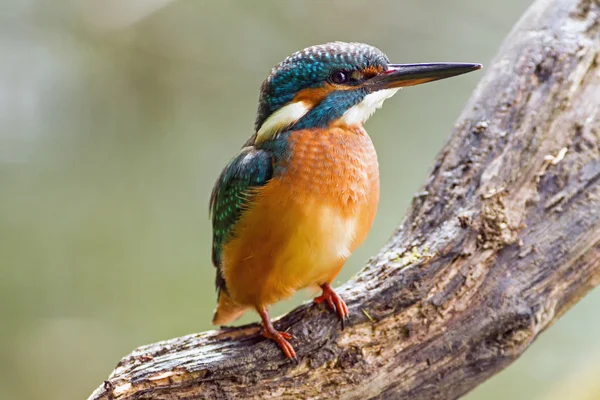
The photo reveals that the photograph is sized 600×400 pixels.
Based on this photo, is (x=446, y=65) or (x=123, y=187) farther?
(x=123, y=187)

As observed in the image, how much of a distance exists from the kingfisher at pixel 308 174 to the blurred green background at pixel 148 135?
112 inches

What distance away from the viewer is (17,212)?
19.0 feet

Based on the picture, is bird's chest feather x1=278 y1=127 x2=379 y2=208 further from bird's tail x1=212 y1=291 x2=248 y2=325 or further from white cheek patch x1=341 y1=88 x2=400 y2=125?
bird's tail x1=212 y1=291 x2=248 y2=325

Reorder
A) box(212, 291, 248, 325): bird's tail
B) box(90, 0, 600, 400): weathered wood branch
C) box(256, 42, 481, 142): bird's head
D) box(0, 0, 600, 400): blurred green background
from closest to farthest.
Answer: box(90, 0, 600, 400): weathered wood branch < box(256, 42, 481, 142): bird's head < box(212, 291, 248, 325): bird's tail < box(0, 0, 600, 400): blurred green background

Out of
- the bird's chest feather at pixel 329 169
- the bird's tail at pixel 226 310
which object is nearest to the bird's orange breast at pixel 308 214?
the bird's chest feather at pixel 329 169

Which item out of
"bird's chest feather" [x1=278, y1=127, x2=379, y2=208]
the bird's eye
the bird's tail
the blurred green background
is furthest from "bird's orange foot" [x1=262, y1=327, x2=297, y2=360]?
the blurred green background

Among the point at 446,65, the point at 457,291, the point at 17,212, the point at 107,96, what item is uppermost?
the point at 107,96

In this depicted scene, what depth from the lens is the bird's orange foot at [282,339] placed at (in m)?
2.28

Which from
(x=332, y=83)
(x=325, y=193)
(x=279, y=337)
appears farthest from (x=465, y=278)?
(x=332, y=83)

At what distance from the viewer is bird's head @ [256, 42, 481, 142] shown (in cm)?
237

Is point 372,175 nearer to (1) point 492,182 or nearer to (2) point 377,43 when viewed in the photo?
(1) point 492,182

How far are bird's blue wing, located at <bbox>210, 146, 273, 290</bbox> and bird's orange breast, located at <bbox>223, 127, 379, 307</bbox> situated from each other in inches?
1.9

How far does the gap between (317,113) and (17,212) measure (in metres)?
4.35

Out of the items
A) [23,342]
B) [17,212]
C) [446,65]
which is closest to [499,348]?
[446,65]
